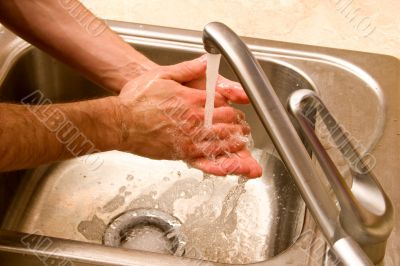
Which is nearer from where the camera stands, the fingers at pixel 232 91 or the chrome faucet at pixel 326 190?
the chrome faucet at pixel 326 190

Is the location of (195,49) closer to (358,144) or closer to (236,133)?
(236,133)

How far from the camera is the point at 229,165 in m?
0.72

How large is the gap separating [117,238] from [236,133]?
22 centimetres

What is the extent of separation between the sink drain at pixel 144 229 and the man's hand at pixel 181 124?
0.13m

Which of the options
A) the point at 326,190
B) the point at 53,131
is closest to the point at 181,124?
the point at 53,131

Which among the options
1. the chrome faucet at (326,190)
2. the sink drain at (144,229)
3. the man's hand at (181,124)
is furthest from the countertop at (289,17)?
the chrome faucet at (326,190)

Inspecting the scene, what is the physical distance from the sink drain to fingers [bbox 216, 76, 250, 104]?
19cm

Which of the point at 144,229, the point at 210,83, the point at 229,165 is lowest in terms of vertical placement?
the point at 144,229

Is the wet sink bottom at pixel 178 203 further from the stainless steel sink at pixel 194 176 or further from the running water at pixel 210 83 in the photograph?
the running water at pixel 210 83

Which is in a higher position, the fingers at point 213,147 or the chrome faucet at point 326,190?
the chrome faucet at point 326,190

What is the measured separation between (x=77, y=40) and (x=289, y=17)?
1.17ft

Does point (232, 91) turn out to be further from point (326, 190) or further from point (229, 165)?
point (326, 190)

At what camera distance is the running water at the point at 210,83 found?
63cm

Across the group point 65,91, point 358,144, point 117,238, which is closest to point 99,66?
point 65,91
